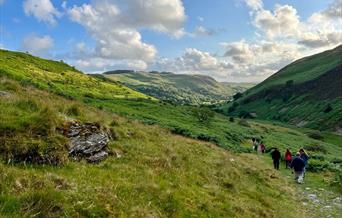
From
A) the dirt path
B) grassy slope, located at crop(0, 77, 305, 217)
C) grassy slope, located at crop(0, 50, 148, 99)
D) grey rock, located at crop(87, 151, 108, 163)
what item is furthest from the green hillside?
grassy slope, located at crop(0, 50, 148, 99)

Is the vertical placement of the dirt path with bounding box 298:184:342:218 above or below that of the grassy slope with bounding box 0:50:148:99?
below

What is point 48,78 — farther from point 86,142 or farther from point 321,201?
point 86,142

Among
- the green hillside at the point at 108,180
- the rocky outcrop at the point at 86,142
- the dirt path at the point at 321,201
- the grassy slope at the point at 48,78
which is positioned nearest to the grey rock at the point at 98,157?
the rocky outcrop at the point at 86,142

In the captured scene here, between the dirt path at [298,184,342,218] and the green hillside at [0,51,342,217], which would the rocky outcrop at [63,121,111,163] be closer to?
the green hillside at [0,51,342,217]

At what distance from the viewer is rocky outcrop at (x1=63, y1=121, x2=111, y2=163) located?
46.9 ft

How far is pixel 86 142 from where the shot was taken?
49.3 ft

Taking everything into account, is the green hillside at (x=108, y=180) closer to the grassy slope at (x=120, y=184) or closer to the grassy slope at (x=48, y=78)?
the grassy slope at (x=120, y=184)

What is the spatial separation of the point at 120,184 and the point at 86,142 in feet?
11.7

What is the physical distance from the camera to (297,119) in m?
163

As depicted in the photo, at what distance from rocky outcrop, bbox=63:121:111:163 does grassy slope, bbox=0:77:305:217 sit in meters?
0.48

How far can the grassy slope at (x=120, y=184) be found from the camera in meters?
9.25

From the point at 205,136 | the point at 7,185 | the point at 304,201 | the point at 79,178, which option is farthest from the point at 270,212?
the point at 205,136

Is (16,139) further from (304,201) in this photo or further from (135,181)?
(304,201)

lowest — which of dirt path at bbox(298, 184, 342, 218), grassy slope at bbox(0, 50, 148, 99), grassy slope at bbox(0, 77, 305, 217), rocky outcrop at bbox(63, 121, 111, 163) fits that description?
dirt path at bbox(298, 184, 342, 218)
